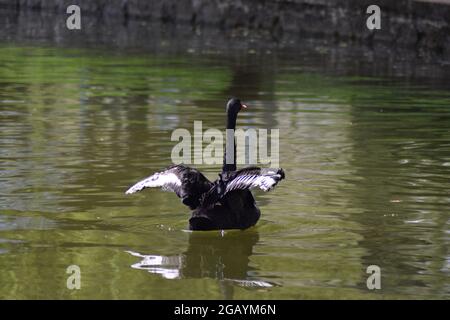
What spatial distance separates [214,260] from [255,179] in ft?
2.23

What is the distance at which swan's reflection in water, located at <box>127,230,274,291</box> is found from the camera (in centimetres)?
941

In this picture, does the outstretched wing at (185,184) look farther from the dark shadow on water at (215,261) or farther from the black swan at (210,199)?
the dark shadow on water at (215,261)

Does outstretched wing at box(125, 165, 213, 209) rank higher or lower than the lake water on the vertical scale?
higher

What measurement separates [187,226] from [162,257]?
1071mm

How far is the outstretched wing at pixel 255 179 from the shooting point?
31.2ft
